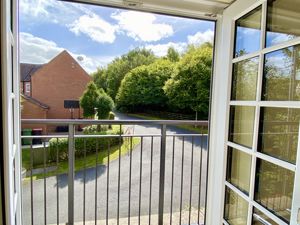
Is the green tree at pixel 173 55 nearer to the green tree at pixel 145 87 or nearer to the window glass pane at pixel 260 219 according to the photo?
the green tree at pixel 145 87

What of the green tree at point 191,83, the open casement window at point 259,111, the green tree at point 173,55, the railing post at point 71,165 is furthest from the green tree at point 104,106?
the open casement window at point 259,111

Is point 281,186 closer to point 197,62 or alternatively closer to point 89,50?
point 197,62

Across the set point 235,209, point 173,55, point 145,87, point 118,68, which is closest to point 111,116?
point 145,87

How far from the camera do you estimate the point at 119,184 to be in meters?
1.94

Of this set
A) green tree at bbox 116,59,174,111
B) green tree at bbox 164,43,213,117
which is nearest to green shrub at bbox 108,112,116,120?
green tree at bbox 116,59,174,111

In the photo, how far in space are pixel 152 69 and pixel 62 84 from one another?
3832mm

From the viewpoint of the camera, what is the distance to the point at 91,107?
6.52 m

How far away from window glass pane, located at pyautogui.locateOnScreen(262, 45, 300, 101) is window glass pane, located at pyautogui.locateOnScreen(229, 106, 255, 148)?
148mm

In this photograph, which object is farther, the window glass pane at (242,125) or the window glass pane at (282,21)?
the window glass pane at (242,125)

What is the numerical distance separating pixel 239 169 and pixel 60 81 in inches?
345

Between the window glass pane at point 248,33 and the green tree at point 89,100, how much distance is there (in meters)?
5.48

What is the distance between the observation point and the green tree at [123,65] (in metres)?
7.55

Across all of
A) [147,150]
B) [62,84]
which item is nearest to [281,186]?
[147,150]

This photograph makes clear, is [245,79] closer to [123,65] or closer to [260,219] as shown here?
[260,219]
